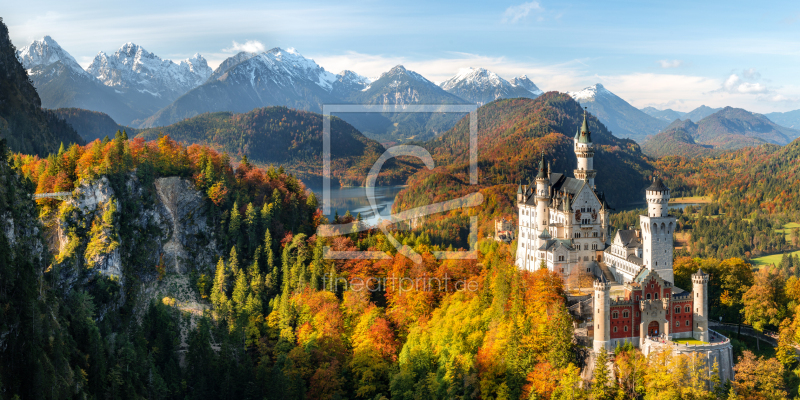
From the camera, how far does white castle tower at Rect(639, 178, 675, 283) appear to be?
57.4m

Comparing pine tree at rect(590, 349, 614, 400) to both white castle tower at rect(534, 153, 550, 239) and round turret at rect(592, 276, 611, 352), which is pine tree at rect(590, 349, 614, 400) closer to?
round turret at rect(592, 276, 611, 352)

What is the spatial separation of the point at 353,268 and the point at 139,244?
28.0m

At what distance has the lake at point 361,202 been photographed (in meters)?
138

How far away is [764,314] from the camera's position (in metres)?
60.3

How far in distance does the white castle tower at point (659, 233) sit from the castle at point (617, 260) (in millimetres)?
89

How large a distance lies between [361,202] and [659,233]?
11262 cm

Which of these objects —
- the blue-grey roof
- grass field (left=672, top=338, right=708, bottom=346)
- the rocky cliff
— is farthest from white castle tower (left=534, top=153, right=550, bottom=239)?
the rocky cliff

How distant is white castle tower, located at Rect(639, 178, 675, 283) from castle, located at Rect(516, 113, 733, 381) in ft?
0.29

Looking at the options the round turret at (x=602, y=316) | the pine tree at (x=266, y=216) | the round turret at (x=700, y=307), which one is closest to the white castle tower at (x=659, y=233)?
the round turret at (x=700, y=307)

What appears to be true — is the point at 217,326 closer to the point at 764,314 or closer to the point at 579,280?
the point at 579,280

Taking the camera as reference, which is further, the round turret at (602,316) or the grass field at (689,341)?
the grass field at (689,341)

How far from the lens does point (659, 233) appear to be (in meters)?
57.8

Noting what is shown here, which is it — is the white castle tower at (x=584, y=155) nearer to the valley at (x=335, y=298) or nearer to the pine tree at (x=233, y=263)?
the valley at (x=335, y=298)

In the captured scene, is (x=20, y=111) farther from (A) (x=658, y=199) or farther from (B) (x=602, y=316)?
(A) (x=658, y=199)
